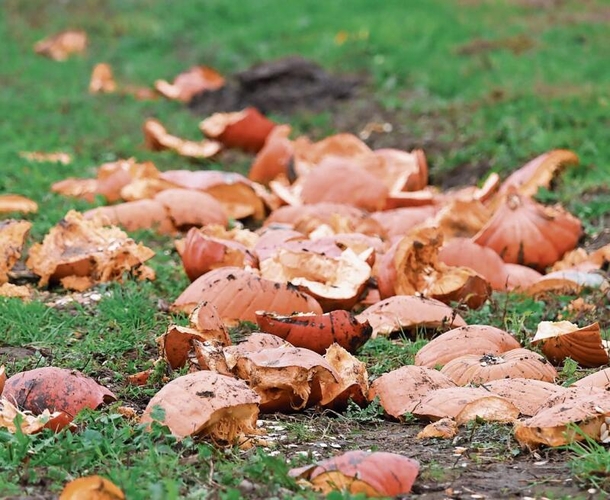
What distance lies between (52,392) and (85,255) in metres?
1.94

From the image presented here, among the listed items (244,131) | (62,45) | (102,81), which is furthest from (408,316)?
(62,45)

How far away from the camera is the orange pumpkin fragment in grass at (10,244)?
17.5ft

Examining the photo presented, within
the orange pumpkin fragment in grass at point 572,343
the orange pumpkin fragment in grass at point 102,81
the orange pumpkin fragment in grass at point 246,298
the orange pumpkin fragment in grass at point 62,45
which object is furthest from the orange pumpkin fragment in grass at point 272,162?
the orange pumpkin fragment in grass at point 62,45

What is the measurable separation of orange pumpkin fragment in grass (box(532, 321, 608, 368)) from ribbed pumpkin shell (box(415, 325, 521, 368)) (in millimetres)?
166

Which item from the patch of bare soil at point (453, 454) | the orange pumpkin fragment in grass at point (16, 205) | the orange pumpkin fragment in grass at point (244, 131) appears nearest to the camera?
the patch of bare soil at point (453, 454)

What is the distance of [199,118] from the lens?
34.6 ft

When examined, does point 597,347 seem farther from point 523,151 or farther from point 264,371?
point 523,151

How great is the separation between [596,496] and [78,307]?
9.28ft

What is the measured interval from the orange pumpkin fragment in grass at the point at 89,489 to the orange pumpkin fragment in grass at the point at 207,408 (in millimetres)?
534

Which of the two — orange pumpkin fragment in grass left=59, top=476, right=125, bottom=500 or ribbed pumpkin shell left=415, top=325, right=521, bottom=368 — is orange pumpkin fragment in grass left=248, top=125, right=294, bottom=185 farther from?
orange pumpkin fragment in grass left=59, top=476, right=125, bottom=500

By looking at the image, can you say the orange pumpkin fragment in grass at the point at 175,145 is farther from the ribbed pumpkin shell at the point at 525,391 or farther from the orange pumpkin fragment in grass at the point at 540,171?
the ribbed pumpkin shell at the point at 525,391

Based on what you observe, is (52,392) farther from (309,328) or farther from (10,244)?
(10,244)

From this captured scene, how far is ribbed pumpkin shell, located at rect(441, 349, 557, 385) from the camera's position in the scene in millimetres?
4035

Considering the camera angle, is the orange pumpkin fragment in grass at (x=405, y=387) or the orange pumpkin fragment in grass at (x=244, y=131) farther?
the orange pumpkin fragment in grass at (x=244, y=131)
